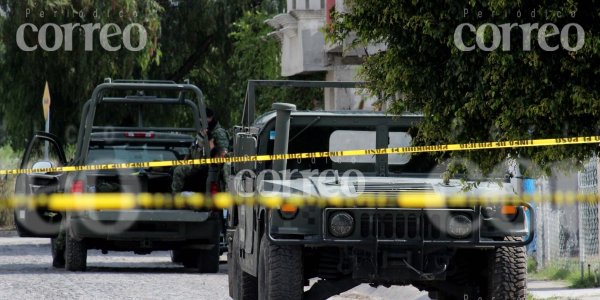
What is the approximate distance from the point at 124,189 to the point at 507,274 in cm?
886

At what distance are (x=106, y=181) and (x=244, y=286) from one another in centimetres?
615

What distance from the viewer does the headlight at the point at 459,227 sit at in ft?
37.3

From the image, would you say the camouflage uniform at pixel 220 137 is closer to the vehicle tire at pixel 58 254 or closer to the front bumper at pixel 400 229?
the vehicle tire at pixel 58 254

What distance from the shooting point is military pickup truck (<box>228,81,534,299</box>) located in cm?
1130

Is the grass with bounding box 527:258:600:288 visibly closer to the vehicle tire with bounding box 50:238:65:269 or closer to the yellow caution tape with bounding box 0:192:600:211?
the yellow caution tape with bounding box 0:192:600:211

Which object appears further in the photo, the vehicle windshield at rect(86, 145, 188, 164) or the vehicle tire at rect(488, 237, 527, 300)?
the vehicle windshield at rect(86, 145, 188, 164)

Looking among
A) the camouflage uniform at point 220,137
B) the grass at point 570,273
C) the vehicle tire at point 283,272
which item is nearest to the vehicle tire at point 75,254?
the camouflage uniform at point 220,137

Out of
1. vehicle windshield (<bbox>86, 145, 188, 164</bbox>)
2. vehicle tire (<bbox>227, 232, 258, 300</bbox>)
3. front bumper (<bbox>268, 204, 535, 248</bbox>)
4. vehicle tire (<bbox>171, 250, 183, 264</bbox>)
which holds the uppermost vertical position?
vehicle windshield (<bbox>86, 145, 188, 164</bbox>)

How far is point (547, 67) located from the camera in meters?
10.5

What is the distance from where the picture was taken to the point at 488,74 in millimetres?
10562

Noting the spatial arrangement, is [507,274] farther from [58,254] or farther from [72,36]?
[72,36]

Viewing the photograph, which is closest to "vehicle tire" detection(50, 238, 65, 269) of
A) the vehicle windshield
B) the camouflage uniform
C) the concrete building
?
the vehicle windshield

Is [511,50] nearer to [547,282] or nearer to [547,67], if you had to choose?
[547,67]

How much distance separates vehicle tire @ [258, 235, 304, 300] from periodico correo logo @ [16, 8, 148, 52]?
23648mm
